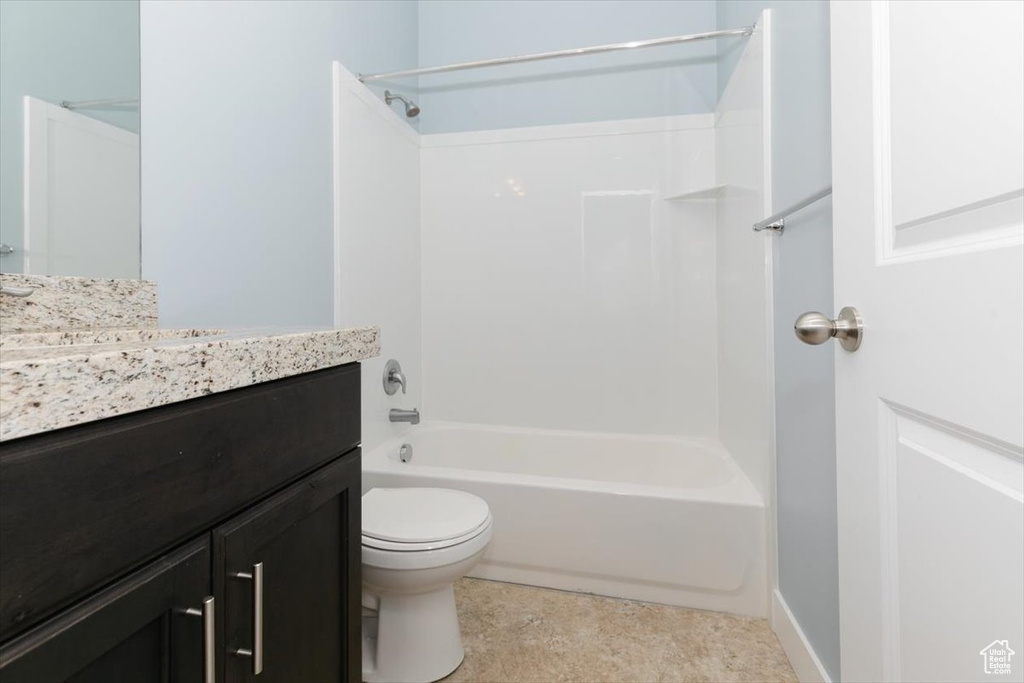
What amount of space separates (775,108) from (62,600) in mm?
1760

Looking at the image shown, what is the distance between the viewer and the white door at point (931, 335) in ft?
1.30

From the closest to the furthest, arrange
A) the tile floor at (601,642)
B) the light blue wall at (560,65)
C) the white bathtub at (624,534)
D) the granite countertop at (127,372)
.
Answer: the granite countertop at (127,372), the tile floor at (601,642), the white bathtub at (624,534), the light blue wall at (560,65)

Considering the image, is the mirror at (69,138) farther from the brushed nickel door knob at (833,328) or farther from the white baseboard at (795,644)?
the white baseboard at (795,644)

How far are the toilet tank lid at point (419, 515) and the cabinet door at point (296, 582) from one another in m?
0.37

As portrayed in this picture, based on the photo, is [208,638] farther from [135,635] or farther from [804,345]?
[804,345]

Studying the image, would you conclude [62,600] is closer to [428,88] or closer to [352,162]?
[352,162]

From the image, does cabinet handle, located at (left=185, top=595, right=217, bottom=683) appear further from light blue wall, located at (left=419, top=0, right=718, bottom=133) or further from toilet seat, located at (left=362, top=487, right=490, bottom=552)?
light blue wall, located at (left=419, top=0, right=718, bottom=133)

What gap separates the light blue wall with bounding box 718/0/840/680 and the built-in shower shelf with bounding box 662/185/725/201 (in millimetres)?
607

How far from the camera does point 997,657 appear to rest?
41cm

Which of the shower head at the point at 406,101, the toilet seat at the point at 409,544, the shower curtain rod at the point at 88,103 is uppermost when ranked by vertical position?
the shower head at the point at 406,101

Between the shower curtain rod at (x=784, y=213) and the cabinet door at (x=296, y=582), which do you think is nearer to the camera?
the cabinet door at (x=296, y=582)

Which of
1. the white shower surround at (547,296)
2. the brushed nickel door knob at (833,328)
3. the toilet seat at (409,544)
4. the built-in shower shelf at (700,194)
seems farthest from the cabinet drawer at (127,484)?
the built-in shower shelf at (700,194)

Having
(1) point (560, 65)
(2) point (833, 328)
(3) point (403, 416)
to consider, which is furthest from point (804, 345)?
(1) point (560, 65)

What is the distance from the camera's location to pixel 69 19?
912mm
